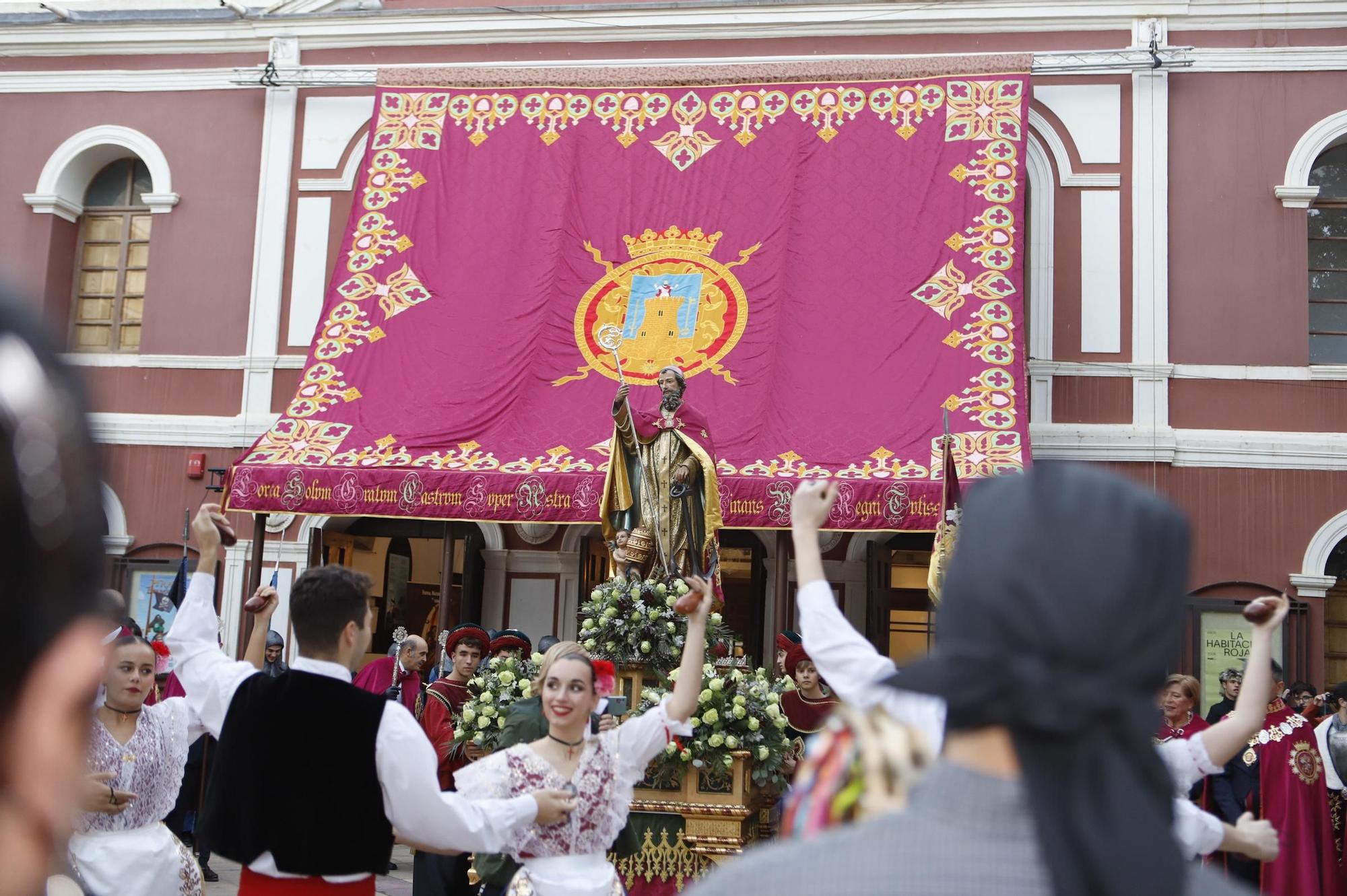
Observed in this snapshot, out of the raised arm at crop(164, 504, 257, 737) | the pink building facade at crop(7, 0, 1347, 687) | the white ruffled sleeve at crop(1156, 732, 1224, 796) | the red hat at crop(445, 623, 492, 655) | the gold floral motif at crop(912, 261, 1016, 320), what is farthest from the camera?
the pink building facade at crop(7, 0, 1347, 687)

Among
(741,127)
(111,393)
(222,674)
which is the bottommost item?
(222,674)

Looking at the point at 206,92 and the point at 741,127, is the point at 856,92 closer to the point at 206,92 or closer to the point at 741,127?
the point at 741,127

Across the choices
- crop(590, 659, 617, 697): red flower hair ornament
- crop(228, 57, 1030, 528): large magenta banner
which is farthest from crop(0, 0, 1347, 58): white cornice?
crop(590, 659, 617, 697): red flower hair ornament

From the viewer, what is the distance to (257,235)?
15.0 meters

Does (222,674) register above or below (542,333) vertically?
below

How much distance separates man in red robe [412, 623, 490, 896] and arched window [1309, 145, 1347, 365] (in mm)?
9243

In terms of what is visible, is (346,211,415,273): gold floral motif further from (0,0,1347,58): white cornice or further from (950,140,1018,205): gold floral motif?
(950,140,1018,205): gold floral motif

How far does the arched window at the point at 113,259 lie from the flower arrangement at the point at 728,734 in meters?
10.6

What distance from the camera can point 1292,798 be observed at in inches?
345

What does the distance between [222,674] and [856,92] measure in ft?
37.0

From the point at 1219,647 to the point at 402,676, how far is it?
25.1 feet

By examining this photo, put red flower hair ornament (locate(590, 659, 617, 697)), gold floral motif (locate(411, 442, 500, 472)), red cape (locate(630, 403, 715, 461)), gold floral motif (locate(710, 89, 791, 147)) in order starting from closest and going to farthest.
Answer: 1. red flower hair ornament (locate(590, 659, 617, 697))
2. red cape (locate(630, 403, 715, 461))
3. gold floral motif (locate(411, 442, 500, 472))
4. gold floral motif (locate(710, 89, 791, 147))

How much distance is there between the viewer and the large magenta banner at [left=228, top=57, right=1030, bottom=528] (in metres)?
12.2

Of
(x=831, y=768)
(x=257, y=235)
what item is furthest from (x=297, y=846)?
(x=257, y=235)
